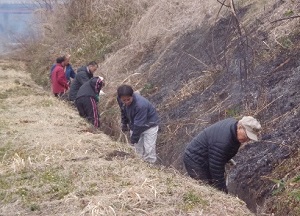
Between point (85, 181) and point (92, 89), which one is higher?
point (92, 89)

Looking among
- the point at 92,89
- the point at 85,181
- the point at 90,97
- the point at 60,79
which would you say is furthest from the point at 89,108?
the point at 85,181

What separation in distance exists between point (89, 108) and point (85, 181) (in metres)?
4.73

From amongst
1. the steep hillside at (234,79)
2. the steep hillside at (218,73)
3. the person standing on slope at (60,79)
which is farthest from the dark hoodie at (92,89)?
the person standing on slope at (60,79)

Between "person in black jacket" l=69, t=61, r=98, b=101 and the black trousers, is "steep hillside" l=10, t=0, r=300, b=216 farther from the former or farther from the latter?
"person in black jacket" l=69, t=61, r=98, b=101

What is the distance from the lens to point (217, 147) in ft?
21.9

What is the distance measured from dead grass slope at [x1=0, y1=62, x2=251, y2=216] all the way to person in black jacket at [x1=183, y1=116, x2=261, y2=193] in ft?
0.78

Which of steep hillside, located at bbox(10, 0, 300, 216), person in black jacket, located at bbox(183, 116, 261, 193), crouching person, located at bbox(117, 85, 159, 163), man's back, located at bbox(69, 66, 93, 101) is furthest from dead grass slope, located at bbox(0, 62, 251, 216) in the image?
man's back, located at bbox(69, 66, 93, 101)

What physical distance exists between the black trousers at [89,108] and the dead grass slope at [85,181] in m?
1.13

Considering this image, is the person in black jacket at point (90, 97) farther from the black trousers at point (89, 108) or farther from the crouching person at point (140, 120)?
the crouching person at point (140, 120)

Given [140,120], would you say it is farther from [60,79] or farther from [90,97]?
[60,79]

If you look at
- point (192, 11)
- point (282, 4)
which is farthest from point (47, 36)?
point (282, 4)

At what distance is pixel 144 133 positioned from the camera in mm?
9336

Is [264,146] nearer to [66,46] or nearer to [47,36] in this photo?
[66,46]

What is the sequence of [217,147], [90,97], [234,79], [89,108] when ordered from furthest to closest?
[89,108] → [90,97] → [234,79] → [217,147]
